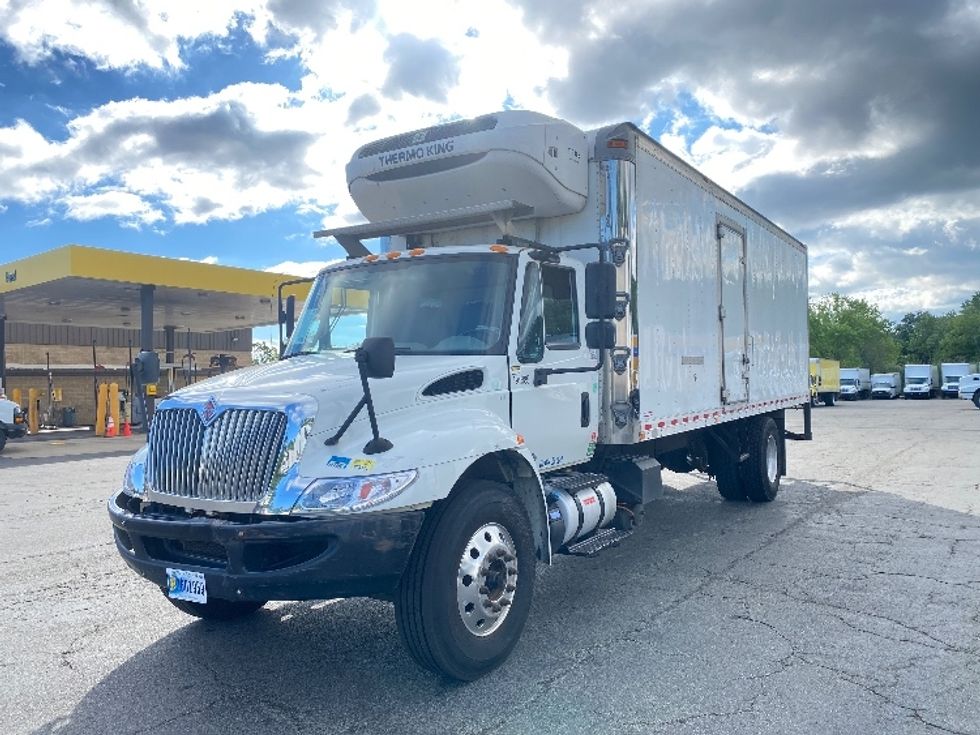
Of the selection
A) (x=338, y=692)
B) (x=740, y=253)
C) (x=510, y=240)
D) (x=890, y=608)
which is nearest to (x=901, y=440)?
(x=740, y=253)

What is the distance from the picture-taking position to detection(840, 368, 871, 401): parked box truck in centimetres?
5509

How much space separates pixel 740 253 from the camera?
9.20m

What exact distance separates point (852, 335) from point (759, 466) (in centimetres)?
7903

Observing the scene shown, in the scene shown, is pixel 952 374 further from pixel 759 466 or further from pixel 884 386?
pixel 759 466

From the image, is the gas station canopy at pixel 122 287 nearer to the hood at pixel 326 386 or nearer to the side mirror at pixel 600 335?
the hood at pixel 326 386

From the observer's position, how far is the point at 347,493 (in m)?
3.88

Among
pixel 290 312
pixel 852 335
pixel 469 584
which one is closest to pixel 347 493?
pixel 469 584

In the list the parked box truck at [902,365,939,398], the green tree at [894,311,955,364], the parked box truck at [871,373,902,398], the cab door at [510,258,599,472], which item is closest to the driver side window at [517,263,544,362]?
the cab door at [510,258,599,472]

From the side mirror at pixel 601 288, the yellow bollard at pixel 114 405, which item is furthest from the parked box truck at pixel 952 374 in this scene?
the side mirror at pixel 601 288

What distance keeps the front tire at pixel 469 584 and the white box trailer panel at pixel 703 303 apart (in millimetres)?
2199

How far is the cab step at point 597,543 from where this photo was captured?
5.54 metres

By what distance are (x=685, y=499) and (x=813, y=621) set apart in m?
5.23

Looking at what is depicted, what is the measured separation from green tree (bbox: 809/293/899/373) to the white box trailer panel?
7280 centimetres

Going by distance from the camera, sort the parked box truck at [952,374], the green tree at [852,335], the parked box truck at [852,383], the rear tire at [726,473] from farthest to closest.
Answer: the green tree at [852,335]
the parked box truck at [952,374]
the parked box truck at [852,383]
the rear tire at [726,473]
